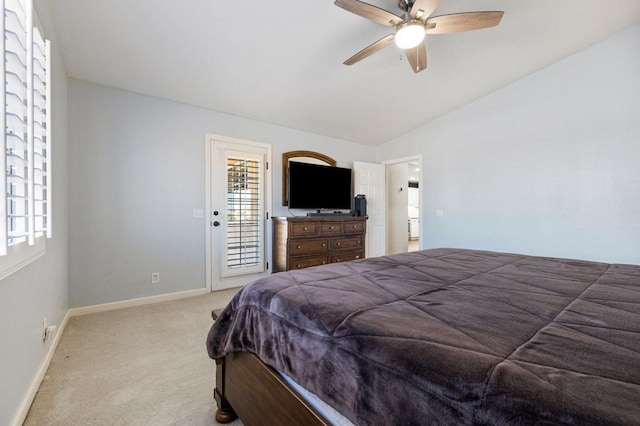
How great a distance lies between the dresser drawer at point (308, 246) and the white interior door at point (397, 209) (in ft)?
8.01

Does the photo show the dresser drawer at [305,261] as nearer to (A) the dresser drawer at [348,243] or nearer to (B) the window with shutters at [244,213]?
(A) the dresser drawer at [348,243]

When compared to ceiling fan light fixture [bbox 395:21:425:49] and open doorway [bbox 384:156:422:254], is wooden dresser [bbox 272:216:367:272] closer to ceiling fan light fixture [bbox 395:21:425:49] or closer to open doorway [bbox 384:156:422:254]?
open doorway [bbox 384:156:422:254]

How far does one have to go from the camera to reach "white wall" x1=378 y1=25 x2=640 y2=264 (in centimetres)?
305

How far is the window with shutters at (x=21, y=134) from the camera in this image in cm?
114

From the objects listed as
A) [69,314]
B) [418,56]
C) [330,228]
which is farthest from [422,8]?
[69,314]

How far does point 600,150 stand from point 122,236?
555 cm

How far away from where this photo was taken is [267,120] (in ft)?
13.5

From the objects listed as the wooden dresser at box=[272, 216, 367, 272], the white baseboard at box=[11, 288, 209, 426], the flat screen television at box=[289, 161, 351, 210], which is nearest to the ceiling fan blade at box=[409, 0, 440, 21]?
the flat screen television at box=[289, 161, 351, 210]

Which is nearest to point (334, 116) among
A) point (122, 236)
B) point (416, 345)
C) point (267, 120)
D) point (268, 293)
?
point (267, 120)

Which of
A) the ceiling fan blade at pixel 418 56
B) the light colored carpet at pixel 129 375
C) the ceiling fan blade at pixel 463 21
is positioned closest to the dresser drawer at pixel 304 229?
the light colored carpet at pixel 129 375

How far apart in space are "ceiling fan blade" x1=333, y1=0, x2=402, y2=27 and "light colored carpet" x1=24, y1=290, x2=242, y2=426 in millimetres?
2679

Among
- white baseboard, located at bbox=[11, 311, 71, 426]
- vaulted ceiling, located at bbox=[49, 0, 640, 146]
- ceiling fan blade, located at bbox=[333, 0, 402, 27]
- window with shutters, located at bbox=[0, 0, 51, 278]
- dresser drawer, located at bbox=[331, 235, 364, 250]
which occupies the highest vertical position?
→ vaulted ceiling, located at bbox=[49, 0, 640, 146]

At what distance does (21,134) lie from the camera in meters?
1.39

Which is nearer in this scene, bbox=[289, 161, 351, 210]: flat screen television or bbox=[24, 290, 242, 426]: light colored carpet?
bbox=[24, 290, 242, 426]: light colored carpet
